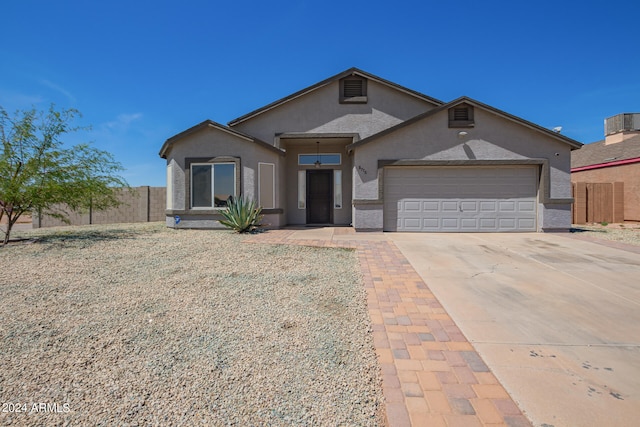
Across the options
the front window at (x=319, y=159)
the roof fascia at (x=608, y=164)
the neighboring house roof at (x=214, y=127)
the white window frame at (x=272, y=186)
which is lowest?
the white window frame at (x=272, y=186)

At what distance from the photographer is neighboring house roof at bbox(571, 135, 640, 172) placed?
50.9 feet

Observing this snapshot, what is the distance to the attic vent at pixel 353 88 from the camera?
12.3 m

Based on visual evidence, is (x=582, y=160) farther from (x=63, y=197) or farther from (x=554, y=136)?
(x=63, y=197)

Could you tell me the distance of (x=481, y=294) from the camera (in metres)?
4.15

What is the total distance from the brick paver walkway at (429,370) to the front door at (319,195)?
347 inches

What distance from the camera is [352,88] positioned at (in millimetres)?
12312

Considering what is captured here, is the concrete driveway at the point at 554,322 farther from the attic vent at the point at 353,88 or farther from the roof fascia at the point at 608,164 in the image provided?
the roof fascia at the point at 608,164

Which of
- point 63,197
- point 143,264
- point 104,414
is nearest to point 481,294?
point 104,414

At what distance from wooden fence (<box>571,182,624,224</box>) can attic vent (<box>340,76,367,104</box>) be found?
10.1 meters

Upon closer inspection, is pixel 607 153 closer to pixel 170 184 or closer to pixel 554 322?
pixel 554 322

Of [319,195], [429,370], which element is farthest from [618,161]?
[429,370]

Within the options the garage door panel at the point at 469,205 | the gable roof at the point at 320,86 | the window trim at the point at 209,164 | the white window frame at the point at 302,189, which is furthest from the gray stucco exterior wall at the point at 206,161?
the garage door panel at the point at 469,205

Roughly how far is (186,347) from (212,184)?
882cm

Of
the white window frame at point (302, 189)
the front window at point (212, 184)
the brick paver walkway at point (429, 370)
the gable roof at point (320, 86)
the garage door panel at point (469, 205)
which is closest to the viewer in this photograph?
the brick paver walkway at point (429, 370)
